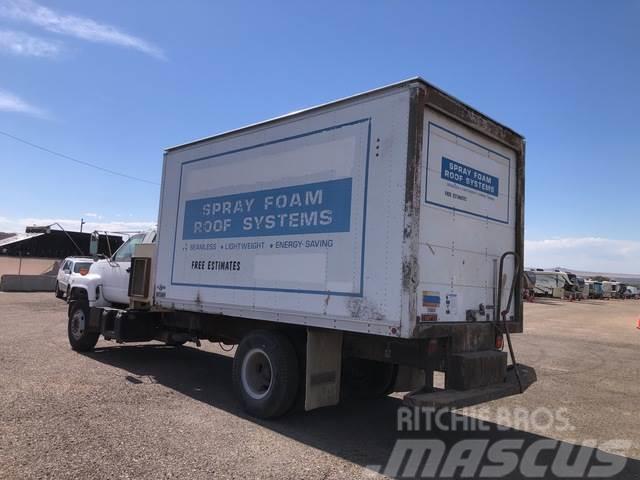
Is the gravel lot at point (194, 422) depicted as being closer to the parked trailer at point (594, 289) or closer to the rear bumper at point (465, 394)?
the rear bumper at point (465, 394)

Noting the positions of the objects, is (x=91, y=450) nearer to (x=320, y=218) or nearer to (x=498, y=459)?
(x=320, y=218)

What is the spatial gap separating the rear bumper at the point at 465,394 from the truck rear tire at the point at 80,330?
22.6 ft

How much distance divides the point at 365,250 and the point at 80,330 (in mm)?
6891

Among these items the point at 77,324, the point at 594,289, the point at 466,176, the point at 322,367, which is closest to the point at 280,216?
the point at 322,367

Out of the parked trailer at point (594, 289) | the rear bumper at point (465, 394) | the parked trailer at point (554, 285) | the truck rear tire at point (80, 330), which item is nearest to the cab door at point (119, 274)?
the truck rear tire at point (80, 330)

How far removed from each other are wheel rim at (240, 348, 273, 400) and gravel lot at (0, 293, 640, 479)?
0.34 metres

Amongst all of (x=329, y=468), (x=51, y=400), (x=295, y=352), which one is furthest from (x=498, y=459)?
(x=51, y=400)

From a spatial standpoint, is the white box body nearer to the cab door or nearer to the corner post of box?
the corner post of box

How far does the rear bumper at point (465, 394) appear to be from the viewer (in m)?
4.88

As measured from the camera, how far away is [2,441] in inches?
194

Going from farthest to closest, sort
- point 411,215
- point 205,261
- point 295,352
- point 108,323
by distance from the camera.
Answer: point 108,323 < point 205,261 < point 295,352 < point 411,215

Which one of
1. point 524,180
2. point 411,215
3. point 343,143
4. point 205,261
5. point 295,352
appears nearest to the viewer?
point 411,215

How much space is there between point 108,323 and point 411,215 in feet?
20.8

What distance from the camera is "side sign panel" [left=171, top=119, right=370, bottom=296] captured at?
5668 mm
